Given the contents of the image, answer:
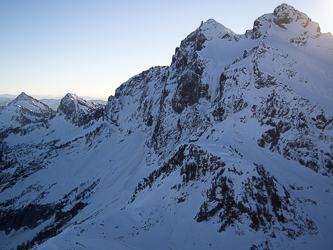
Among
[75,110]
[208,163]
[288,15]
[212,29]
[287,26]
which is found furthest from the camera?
[75,110]

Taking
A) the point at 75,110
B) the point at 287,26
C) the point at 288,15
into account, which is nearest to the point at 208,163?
the point at 287,26

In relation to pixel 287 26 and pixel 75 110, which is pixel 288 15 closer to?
pixel 287 26

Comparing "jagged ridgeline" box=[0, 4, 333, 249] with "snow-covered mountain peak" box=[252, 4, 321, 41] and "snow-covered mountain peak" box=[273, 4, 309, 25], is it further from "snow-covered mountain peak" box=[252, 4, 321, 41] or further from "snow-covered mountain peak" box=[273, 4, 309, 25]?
"snow-covered mountain peak" box=[252, 4, 321, 41]

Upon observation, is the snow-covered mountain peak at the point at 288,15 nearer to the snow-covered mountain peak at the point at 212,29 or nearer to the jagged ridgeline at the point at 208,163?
the jagged ridgeline at the point at 208,163

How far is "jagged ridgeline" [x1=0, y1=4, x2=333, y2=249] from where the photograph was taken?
30500 millimetres

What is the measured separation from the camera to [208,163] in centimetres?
3716

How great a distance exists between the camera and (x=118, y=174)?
96.7 metres

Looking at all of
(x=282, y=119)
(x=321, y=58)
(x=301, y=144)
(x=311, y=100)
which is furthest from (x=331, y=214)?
(x=321, y=58)

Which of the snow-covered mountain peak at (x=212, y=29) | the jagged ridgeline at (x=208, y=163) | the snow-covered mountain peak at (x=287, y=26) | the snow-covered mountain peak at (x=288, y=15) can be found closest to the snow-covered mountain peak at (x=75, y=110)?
the jagged ridgeline at (x=208, y=163)

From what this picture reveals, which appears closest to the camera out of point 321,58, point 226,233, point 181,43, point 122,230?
point 226,233

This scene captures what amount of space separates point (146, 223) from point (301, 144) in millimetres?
32449

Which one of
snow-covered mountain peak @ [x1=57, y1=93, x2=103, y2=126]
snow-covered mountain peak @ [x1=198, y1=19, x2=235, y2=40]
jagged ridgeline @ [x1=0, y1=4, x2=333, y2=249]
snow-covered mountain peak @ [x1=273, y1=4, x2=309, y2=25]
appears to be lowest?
snow-covered mountain peak @ [x1=57, y1=93, x2=103, y2=126]

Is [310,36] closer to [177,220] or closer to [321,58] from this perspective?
[321,58]

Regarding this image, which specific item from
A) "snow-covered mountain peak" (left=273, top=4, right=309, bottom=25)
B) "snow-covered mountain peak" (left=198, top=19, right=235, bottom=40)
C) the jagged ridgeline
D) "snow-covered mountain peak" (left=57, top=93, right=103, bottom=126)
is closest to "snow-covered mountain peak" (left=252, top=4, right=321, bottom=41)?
"snow-covered mountain peak" (left=273, top=4, right=309, bottom=25)
